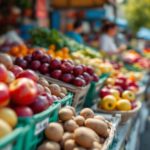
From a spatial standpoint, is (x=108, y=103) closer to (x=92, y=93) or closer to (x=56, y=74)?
(x=92, y=93)

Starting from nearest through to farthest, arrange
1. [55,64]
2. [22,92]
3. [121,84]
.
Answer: [22,92] → [55,64] → [121,84]

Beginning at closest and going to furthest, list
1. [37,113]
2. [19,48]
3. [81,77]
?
[37,113], [81,77], [19,48]

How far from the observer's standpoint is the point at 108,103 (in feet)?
13.5

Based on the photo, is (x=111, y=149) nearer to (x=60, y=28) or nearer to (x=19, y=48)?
(x=19, y=48)

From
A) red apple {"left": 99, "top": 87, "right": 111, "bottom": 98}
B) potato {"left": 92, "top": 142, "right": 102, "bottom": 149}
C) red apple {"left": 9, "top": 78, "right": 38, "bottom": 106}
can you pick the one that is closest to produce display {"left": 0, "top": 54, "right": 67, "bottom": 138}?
red apple {"left": 9, "top": 78, "right": 38, "bottom": 106}

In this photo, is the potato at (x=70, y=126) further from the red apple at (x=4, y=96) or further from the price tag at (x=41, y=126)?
the red apple at (x=4, y=96)

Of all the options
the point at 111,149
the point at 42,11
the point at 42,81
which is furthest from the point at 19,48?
the point at 42,11

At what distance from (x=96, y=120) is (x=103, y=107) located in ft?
4.65

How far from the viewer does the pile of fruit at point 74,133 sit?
2.38 m

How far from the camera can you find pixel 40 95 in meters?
2.54

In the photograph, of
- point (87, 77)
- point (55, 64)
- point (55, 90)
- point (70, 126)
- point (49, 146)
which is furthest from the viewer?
point (87, 77)

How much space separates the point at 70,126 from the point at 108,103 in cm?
157

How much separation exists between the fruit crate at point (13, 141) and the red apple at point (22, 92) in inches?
7.5

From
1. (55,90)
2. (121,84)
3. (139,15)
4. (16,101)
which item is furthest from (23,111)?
(139,15)
